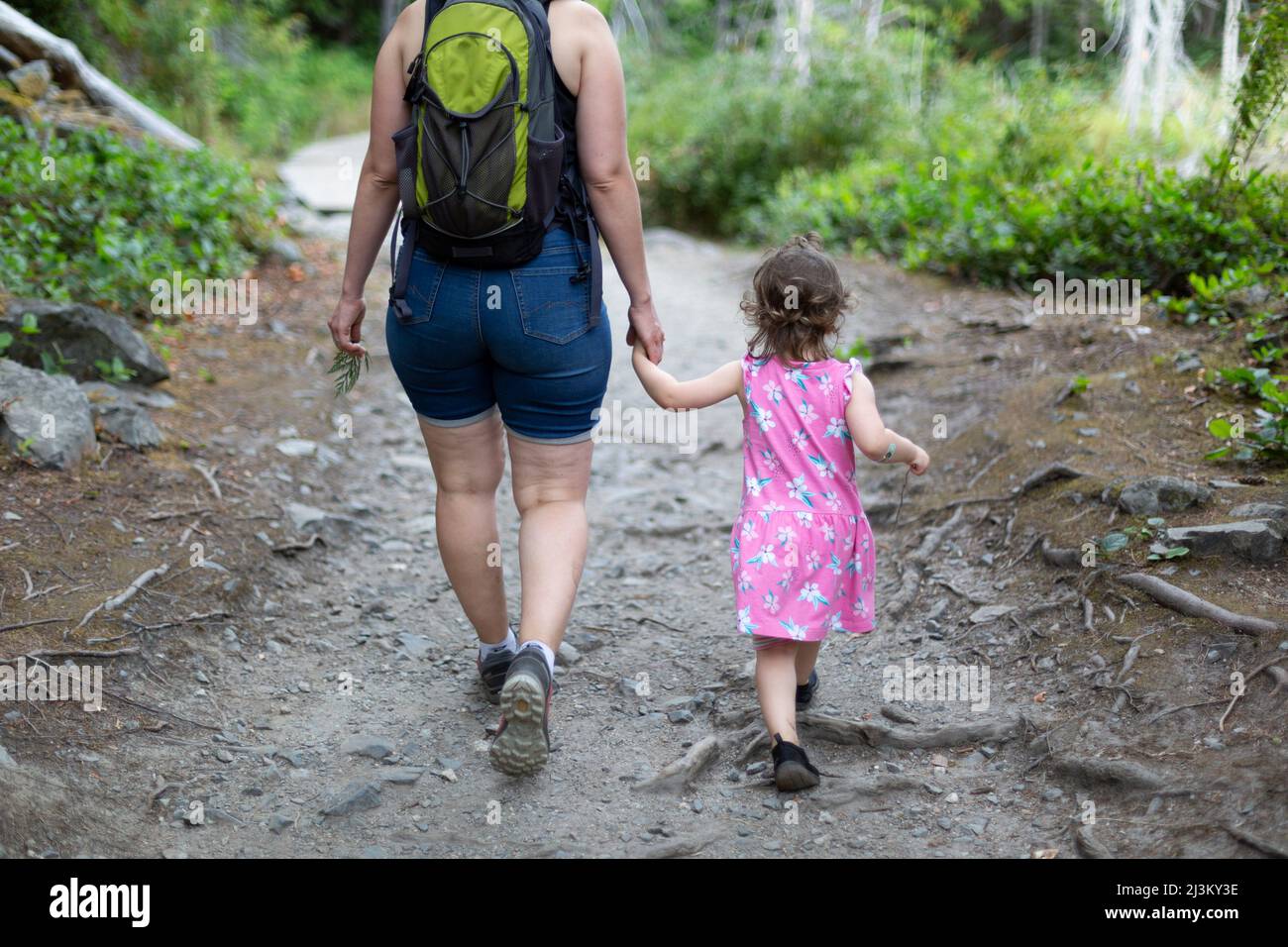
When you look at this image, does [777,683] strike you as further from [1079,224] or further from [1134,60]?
[1134,60]

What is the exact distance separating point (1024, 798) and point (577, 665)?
1.64 m

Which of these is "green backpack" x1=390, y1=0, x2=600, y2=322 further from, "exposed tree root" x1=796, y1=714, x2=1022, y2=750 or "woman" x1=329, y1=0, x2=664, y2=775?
"exposed tree root" x1=796, y1=714, x2=1022, y2=750

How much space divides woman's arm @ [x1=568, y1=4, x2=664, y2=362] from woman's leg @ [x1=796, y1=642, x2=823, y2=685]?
3.60 feet

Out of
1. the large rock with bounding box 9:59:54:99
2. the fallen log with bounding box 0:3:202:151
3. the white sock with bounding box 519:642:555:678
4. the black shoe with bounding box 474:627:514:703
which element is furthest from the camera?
the fallen log with bounding box 0:3:202:151

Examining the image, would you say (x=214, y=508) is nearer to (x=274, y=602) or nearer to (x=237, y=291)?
(x=274, y=602)

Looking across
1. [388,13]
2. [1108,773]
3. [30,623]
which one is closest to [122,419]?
[30,623]

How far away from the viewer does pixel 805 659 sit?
3264 mm

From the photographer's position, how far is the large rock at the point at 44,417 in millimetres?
4285

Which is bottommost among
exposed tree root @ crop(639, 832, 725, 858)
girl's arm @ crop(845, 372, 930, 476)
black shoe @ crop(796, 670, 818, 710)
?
exposed tree root @ crop(639, 832, 725, 858)

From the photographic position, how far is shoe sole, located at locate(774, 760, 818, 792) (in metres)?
2.91

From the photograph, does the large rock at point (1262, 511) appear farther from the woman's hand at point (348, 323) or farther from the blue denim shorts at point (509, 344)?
the woman's hand at point (348, 323)

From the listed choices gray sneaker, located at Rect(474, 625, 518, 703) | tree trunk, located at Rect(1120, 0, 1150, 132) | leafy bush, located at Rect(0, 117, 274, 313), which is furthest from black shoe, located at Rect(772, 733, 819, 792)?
tree trunk, located at Rect(1120, 0, 1150, 132)

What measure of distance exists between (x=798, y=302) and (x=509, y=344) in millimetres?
800

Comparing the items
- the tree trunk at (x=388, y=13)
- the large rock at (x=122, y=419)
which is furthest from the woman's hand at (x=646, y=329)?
the tree trunk at (x=388, y=13)
